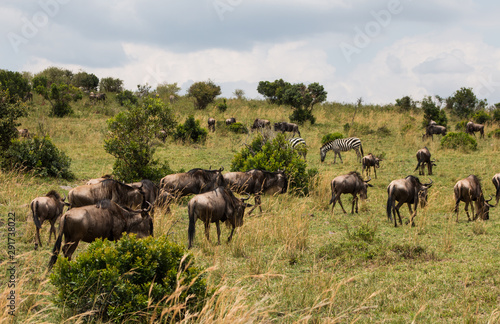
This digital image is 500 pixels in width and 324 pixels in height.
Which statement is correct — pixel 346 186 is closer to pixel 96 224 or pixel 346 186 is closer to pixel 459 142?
pixel 96 224

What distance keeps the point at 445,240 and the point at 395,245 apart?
3.48 feet

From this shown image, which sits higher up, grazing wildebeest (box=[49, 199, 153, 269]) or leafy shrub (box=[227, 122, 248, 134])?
leafy shrub (box=[227, 122, 248, 134])

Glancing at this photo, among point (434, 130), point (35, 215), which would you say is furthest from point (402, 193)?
point (434, 130)

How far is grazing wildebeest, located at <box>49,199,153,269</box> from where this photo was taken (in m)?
5.93

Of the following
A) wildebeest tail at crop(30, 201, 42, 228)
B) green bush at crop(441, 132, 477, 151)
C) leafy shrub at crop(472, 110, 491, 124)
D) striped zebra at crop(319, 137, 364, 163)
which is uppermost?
leafy shrub at crop(472, 110, 491, 124)

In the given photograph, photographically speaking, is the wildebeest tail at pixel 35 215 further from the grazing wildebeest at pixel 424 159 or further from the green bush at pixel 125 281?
the grazing wildebeest at pixel 424 159

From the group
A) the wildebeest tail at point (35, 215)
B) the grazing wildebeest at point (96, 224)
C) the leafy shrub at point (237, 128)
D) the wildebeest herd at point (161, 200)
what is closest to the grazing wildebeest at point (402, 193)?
the wildebeest herd at point (161, 200)

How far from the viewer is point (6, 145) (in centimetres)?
1515

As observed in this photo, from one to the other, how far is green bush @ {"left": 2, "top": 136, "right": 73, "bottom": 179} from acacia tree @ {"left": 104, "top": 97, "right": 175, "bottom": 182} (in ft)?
9.01

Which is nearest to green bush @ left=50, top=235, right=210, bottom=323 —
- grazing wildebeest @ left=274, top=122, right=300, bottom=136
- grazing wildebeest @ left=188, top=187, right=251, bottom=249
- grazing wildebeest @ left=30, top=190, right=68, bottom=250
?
grazing wildebeest @ left=188, top=187, right=251, bottom=249

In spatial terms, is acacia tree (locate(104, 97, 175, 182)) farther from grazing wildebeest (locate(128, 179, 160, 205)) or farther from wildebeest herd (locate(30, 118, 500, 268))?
grazing wildebeest (locate(128, 179, 160, 205))

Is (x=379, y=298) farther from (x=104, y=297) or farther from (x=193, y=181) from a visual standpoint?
(x=193, y=181)

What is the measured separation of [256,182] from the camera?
39.2 feet

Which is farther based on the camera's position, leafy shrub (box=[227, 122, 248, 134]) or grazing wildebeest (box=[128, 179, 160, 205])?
leafy shrub (box=[227, 122, 248, 134])
